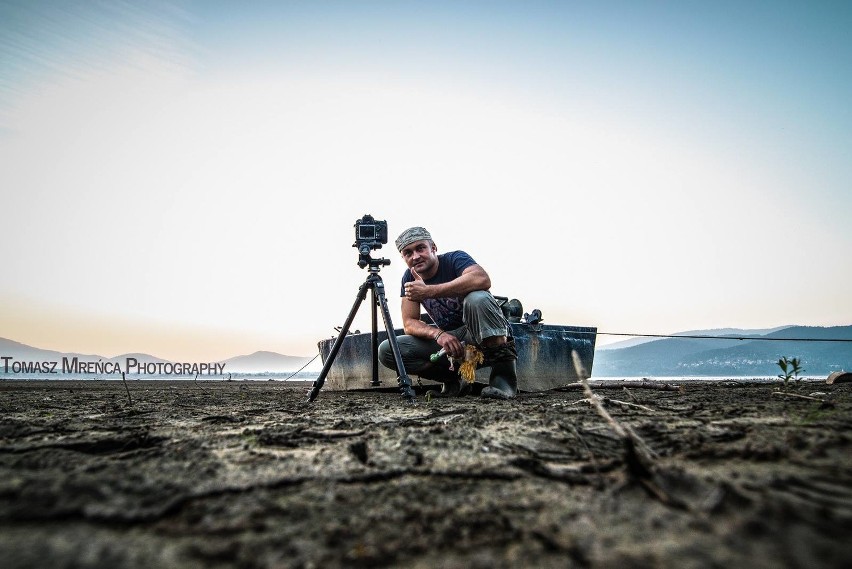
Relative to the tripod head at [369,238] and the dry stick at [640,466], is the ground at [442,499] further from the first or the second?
the tripod head at [369,238]

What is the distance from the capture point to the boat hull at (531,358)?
16.0 ft

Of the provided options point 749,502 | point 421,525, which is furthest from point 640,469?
point 421,525

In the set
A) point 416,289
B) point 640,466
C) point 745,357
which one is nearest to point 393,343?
point 416,289

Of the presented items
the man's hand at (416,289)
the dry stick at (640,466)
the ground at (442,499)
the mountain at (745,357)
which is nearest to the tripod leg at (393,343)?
the man's hand at (416,289)

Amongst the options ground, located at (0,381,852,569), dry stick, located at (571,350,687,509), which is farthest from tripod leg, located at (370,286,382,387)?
dry stick, located at (571,350,687,509)

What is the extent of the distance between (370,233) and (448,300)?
99 centimetres

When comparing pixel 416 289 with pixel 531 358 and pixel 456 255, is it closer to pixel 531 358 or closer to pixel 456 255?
pixel 456 255

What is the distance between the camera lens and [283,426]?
200 centimetres

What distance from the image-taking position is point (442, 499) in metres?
0.99

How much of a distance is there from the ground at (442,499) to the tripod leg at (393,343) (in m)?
1.53

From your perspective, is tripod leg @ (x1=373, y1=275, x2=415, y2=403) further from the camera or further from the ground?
the ground

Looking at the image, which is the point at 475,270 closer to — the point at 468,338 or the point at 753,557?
the point at 468,338

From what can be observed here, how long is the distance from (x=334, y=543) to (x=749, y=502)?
790 mm

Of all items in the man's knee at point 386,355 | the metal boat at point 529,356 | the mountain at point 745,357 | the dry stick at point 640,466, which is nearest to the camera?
the dry stick at point 640,466
